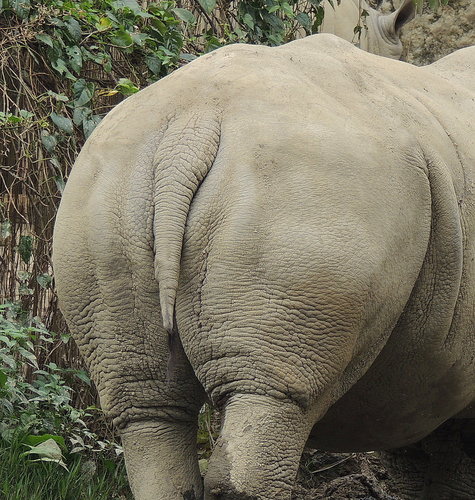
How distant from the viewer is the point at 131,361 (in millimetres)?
3131

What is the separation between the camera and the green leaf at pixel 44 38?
5250 millimetres

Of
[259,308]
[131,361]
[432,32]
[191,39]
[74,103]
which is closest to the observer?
[259,308]

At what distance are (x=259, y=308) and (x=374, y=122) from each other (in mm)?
697

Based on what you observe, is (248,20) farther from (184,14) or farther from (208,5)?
(184,14)

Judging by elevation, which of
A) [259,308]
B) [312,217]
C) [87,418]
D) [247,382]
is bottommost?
[87,418]

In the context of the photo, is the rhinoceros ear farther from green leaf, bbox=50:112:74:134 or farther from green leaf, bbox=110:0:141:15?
green leaf, bbox=50:112:74:134

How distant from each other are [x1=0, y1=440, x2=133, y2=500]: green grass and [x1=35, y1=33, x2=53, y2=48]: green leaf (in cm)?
183

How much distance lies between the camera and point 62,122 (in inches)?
208

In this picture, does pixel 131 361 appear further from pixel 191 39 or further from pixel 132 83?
pixel 191 39

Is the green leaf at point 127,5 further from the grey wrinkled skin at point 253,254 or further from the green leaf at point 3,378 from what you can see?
the grey wrinkled skin at point 253,254

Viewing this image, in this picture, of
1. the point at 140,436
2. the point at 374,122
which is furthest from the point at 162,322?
the point at 374,122

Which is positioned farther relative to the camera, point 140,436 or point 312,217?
point 140,436

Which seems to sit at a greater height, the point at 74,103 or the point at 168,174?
the point at 168,174

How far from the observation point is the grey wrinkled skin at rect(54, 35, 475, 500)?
115 inches
